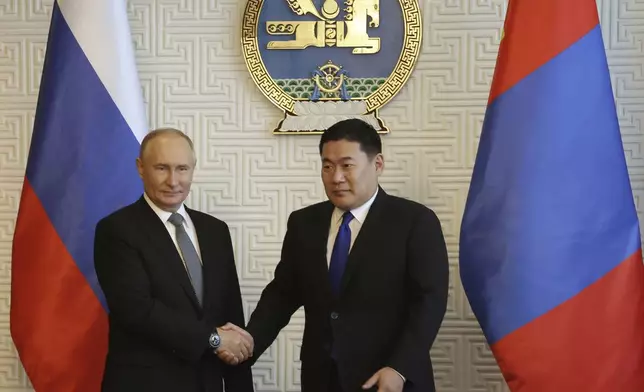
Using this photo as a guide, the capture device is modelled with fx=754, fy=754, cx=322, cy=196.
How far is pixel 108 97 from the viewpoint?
2.55 metres

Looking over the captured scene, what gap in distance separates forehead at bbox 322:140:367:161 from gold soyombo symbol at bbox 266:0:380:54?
0.86 m

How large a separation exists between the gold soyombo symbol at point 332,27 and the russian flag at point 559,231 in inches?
24.0

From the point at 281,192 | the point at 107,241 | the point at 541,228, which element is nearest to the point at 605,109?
the point at 541,228

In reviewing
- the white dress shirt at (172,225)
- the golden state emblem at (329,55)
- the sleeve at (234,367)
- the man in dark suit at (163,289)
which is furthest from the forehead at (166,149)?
the golden state emblem at (329,55)

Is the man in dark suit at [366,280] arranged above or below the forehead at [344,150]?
below

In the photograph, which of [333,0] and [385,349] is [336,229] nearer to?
[385,349]

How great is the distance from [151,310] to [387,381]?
0.61m

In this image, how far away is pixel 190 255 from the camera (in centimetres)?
201

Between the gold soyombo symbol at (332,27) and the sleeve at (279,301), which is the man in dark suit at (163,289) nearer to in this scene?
the sleeve at (279,301)

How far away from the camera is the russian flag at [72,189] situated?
2461 millimetres

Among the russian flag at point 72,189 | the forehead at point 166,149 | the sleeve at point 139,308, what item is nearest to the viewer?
the sleeve at point 139,308

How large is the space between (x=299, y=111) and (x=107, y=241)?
37.8 inches

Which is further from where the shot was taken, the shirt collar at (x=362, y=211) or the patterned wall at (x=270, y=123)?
the patterned wall at (x=270, y=123)

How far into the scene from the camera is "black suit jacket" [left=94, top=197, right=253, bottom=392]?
1.88 m
